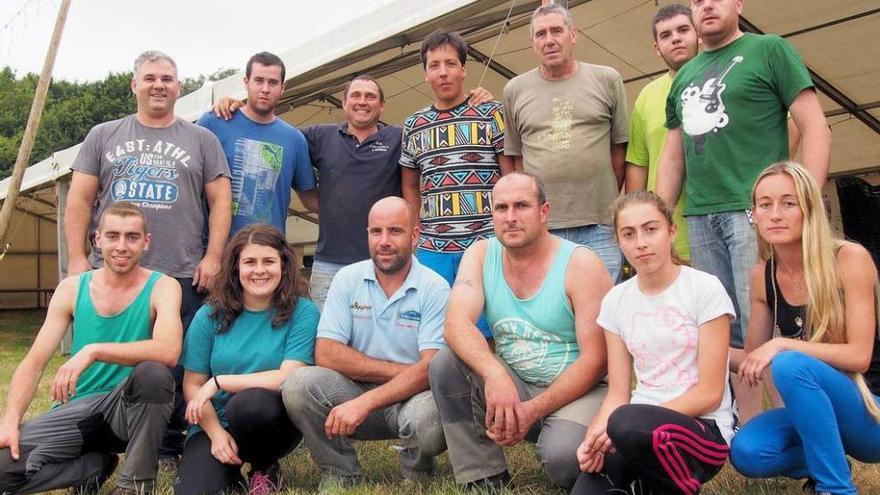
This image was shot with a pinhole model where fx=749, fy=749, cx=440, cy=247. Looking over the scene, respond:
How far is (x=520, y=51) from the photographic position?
721 centimetres

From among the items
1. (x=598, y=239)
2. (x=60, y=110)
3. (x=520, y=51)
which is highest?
(x=60, y=110)

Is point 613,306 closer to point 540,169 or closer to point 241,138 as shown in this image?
point 540,169

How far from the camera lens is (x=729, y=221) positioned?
3070mm

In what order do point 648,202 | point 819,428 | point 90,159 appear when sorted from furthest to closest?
point 90,159, point 648,202, point 819,428

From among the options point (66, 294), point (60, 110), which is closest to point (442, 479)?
point (66, 294)

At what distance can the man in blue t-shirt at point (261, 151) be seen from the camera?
4.11 m

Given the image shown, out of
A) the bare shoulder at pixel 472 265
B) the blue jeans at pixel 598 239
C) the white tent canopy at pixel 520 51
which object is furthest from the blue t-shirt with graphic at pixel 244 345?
the white tent canopy at pixel 520 51

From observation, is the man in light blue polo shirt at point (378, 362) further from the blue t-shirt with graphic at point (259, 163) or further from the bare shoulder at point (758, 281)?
the bare shoulder at point (758, 281)

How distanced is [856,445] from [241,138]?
3.25 m

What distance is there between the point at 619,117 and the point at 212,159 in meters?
2.07

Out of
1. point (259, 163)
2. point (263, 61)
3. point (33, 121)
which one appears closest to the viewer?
point (259, 163)

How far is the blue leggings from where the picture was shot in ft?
7.80

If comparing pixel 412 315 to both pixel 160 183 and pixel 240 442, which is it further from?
pixel 160 183

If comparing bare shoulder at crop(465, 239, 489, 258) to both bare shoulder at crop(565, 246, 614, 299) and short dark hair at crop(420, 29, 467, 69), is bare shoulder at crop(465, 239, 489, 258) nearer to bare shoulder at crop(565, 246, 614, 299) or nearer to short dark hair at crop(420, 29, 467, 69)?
bare shoulder at crop(565, 246, 614, 299)
